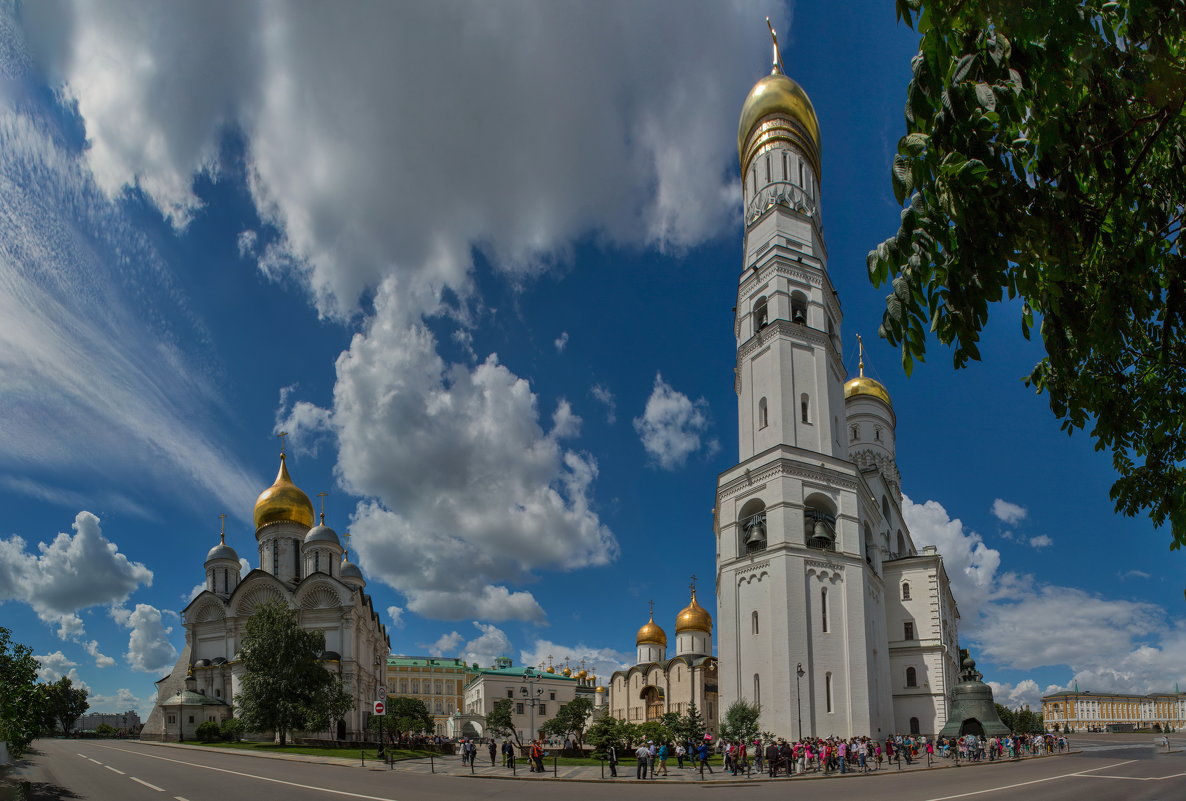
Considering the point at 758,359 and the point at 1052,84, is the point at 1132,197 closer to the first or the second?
the point at 1052,84

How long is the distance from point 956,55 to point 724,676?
33.1 meters

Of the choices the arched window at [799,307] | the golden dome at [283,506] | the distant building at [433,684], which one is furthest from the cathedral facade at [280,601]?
the arched window at [799,307]

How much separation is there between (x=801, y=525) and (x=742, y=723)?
8694mm

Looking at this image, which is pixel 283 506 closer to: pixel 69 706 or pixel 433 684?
pixel 433 684

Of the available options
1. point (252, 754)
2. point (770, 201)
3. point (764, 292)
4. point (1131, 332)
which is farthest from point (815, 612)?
point (1131, 332)

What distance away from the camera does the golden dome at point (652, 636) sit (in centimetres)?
6844

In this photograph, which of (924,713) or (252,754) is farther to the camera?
(924,713)

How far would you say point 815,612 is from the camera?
33.1m

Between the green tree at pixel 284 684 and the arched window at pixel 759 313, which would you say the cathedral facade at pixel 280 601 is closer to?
the green tree at pixel 284 684

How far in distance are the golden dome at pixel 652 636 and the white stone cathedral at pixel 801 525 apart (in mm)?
26632

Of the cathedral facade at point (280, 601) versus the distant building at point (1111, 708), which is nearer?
the cathedral facade at point (280, 601)

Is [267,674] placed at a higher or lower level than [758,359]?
lower

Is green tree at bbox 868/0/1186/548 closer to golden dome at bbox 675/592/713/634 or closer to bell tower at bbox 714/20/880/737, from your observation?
bell tower at bbox 714/20/880/737

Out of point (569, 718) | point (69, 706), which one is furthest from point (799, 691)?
point (69, 706)
